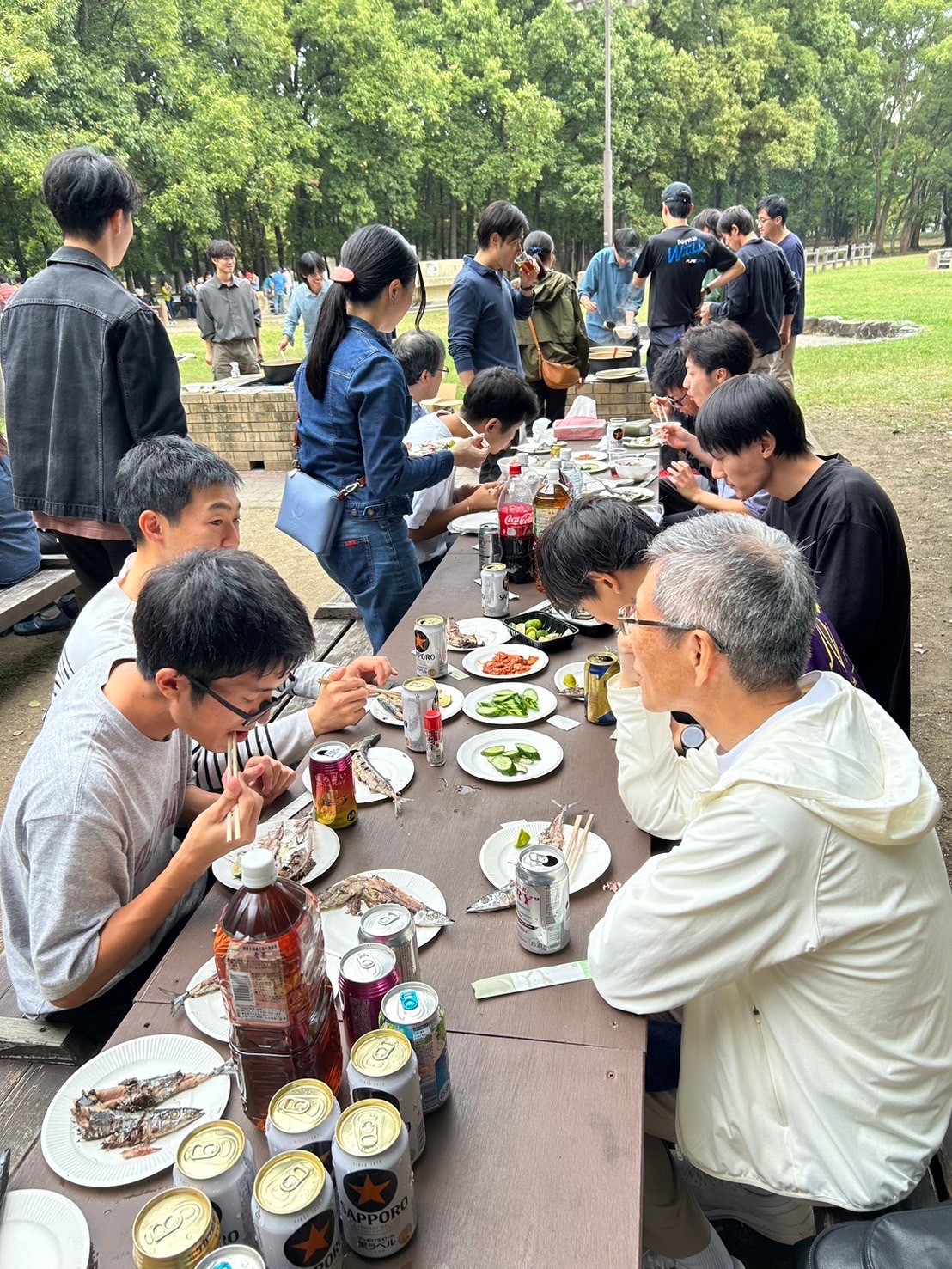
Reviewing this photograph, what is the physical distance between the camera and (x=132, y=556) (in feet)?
8.57

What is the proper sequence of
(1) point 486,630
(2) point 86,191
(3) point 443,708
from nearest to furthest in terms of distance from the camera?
(3) point 443,708 < (1) point 486,630 < (2) point 86,191

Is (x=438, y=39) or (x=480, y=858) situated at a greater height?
(x=438, y=39)

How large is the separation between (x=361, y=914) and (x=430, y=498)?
275 cm

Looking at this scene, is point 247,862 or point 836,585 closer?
point 247,862

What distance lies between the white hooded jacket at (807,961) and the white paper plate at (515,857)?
292 millimetres

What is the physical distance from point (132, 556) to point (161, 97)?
27.0 metres

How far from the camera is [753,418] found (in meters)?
2.71

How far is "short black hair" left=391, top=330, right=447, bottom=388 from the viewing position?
439 centimetres

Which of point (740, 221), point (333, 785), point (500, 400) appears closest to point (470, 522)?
→ point (500, 400)

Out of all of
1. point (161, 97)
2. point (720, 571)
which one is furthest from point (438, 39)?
point (720, 571)

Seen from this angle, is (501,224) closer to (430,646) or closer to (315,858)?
(430,646)

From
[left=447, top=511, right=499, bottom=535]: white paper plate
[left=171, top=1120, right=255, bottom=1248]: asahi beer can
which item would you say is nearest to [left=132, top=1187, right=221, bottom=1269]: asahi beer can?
[left=171, top=1120, right=255, bottom=1248]: asahi beer can

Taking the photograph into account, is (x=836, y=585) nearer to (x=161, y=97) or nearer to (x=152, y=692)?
(x=152, y=692)

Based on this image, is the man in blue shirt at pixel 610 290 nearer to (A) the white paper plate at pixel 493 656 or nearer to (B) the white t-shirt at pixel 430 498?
(B) the white t-shirt at pixel 430 498
